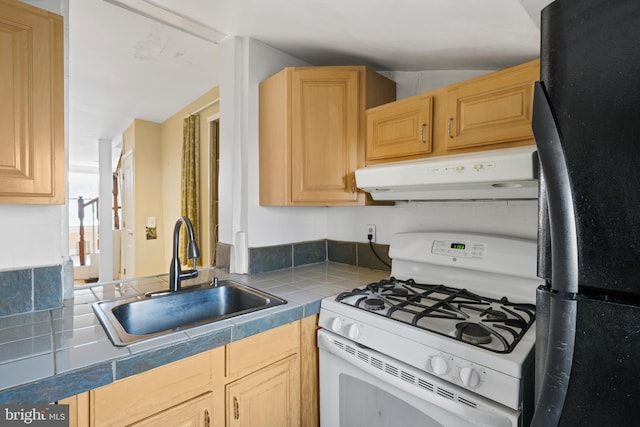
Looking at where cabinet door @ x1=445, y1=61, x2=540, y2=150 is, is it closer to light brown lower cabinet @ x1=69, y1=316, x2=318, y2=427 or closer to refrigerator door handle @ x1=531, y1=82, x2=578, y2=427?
refrigerator door handle @ x1=531, y1=82, x2=578, y2=427

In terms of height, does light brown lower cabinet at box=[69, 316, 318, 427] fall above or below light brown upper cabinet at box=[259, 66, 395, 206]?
below

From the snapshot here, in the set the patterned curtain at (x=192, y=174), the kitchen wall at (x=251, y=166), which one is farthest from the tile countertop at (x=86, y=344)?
the patterned curtain at (x=192, y=174)

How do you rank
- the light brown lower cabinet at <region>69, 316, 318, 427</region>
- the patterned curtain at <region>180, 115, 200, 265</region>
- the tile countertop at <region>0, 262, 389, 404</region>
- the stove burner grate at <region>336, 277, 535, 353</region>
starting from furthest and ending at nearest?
the patterned curtain at <region>180, 115, 200, 265</region>
the stove burner grate at <region>336, 277, 535, 353</region>
the light brown lower cabinet at <region>69, 316, 318, 427</region>
the tile countertop at <region>0, 262, 389, 404</region>

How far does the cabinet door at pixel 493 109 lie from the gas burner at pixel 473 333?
718 millimetres

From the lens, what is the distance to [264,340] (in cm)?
124

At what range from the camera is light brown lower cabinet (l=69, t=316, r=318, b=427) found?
2.97ft

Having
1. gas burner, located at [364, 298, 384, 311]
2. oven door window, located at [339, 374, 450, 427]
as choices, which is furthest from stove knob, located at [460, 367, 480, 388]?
gas burner, located at [364, 298, 384, 311]

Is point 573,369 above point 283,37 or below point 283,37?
below

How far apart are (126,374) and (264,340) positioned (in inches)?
18.9

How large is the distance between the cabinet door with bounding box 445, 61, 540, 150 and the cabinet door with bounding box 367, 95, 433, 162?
11cm

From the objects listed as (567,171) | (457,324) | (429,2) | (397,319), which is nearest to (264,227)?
(397,319)

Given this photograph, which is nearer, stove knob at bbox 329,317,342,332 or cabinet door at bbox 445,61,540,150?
cabinet door at bbox 445,61,540,150

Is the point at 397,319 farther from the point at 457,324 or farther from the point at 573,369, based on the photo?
the point at 573,369

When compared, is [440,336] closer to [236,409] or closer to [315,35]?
[236,409]
